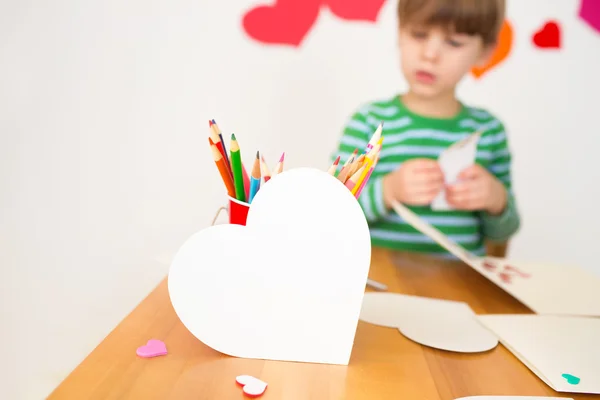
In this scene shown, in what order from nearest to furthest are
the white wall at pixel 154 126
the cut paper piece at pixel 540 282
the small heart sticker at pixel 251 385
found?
the small heart sticker at pixel 251 385, the cut paper piece at pixel 540 282, the white wall at pixel 154 126

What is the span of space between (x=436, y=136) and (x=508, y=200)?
0.19m

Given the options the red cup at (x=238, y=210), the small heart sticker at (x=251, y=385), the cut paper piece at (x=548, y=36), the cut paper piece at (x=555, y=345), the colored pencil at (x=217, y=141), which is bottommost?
the cut paper piece at (x=555, y=345)

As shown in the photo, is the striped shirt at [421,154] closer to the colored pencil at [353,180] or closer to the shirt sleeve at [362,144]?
the shirt sleeve at [362,144]

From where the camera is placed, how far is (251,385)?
1.44 ft

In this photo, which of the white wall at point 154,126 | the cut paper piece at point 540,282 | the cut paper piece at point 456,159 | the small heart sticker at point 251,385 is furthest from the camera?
the white wall at point 154,126

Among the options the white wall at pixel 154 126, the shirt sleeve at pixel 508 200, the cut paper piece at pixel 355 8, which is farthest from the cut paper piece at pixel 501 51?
the cut paper piece at pixel 355 8

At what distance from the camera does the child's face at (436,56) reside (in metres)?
1.04

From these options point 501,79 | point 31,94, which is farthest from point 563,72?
point 31,94

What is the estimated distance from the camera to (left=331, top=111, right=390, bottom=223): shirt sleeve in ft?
3.38

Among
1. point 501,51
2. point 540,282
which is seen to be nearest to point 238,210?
point 540,282

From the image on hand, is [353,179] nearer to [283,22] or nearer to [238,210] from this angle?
[238,210]

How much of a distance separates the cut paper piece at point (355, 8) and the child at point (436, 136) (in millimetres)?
51

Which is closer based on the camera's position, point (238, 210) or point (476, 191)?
point (238, 210)

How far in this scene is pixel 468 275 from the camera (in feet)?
2.78
